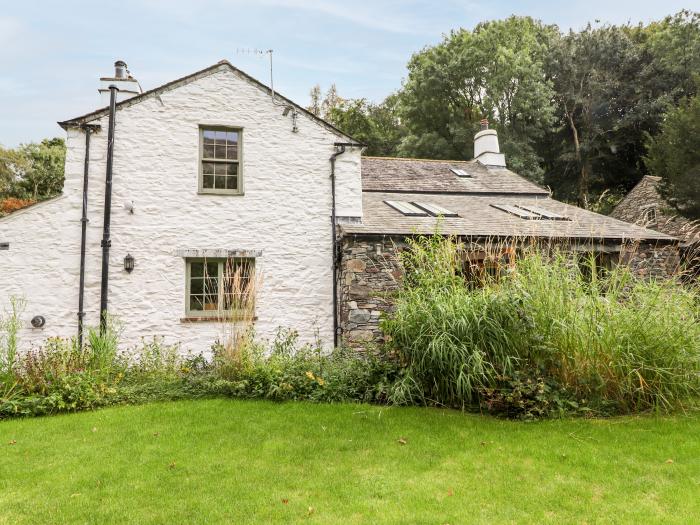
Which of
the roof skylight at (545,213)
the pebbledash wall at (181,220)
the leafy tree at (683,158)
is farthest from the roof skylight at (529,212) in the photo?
the leafy tree at (683,158)

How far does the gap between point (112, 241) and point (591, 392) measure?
7.81 m

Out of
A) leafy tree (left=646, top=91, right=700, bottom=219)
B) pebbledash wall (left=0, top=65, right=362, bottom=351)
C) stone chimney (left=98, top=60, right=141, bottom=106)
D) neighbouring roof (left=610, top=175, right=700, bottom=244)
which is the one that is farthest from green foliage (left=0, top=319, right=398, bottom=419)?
neighbouring roof (left=610, top=175, right=700, bottom=244)

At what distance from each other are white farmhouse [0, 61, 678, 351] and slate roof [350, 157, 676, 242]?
98 millimetres

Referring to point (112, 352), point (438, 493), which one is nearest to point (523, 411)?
point (438, 493)

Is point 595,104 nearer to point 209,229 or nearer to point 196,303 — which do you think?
point 209,229

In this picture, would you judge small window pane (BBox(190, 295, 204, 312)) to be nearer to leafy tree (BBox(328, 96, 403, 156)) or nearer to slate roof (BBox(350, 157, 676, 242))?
slate roof (BBox(350, 157, 676, 242))

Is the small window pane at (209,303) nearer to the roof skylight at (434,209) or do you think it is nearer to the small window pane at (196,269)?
the small window pane at (196,269)

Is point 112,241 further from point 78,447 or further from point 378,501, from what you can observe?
point 378,501

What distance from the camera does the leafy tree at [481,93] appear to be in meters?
21.7

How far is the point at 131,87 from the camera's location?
918 cm

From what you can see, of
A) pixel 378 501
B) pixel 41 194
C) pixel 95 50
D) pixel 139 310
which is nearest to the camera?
pixel 378 501

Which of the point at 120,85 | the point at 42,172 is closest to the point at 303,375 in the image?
the point at 120,85

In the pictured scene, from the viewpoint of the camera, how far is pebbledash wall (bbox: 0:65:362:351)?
794cm

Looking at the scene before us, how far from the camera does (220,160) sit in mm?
8859
